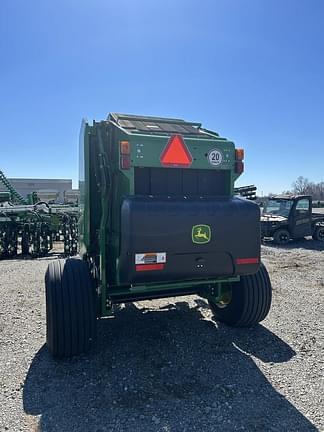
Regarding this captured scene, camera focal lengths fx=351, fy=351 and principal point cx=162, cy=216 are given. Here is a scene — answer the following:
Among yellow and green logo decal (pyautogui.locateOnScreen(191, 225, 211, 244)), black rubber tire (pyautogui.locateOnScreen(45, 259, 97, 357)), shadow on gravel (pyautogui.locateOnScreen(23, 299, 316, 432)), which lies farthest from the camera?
black rubber tire (pyautogui.locateOnScreen(45, 259, 97, 357))

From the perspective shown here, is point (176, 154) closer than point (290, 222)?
Yes

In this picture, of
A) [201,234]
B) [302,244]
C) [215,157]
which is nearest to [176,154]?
[215,157]

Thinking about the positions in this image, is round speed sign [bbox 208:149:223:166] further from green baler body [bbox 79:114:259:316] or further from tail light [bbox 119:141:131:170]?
tail light [bbox 119:141:131:170]

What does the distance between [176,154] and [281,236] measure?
11667 millimetres

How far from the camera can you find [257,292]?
14.5 ft

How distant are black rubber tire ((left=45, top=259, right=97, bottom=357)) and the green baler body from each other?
18cm

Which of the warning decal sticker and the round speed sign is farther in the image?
the round speed sign

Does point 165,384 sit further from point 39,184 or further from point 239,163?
point 39,184

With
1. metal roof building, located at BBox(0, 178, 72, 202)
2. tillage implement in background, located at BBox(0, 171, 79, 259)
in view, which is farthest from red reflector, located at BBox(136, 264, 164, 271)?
metal roof building, located at BBox(0, 178, 72, 202)

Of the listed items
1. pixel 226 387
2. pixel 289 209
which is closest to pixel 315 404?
pixel 226 387

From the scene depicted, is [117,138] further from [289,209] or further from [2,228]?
[289,209]

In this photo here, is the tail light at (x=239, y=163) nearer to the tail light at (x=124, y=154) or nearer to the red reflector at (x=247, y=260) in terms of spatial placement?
the red reflector at (x=247, y=260)

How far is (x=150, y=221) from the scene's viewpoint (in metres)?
3.15

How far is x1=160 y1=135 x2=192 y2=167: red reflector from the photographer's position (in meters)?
3.49
